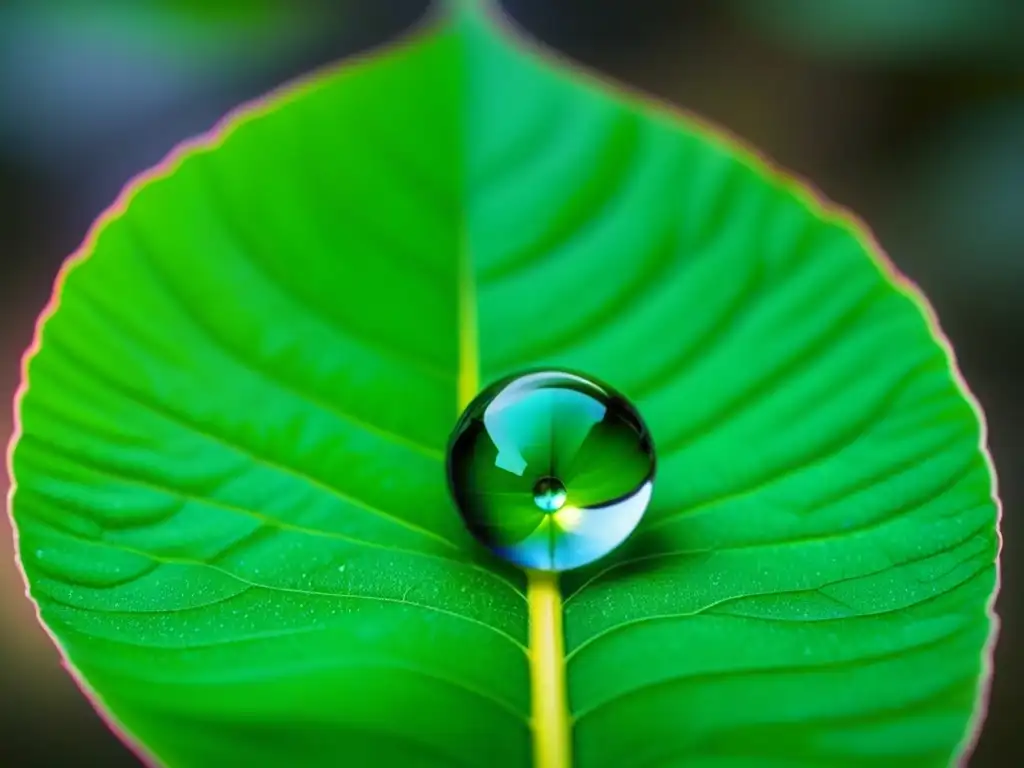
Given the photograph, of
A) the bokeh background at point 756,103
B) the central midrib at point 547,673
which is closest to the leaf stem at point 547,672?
the central midrib at point 547,673

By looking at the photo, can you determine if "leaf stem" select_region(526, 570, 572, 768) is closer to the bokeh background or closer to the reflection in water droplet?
the reflection in water droplet

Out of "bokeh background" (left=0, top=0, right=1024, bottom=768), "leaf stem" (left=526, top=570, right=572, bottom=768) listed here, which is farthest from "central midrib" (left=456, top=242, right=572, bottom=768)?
"bokeh background" (left=0, top=0, right=1024, bottom=768)

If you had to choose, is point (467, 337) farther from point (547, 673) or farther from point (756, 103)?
point (756, 103)

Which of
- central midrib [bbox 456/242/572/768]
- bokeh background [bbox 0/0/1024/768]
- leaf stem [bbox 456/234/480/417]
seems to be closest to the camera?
central midrib [bbox 456/242/572/768]

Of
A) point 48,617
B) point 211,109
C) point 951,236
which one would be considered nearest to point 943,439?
point 48,617

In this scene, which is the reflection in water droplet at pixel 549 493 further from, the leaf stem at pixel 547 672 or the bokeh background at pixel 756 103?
the bokeh background at pixel 756 103

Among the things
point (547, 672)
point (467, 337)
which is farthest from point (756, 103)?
point (547, 672)

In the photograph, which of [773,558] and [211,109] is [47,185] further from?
[773,558]
